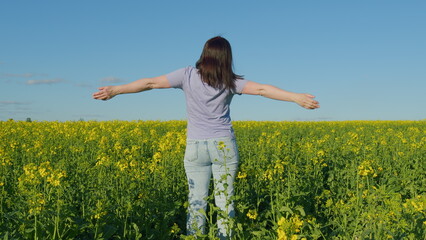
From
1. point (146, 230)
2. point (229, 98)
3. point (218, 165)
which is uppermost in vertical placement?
point (229, 98)

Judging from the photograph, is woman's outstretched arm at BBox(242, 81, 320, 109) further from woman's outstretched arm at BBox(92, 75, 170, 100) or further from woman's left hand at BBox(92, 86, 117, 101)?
woman's left hand at BBox(92, 86, 117, 101)

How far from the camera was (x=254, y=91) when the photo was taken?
12.2 ft

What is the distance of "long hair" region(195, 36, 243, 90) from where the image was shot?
3600 millimetres

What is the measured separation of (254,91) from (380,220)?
5.96 ft

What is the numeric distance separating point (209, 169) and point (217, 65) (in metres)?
1.05

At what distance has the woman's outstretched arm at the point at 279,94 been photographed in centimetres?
366

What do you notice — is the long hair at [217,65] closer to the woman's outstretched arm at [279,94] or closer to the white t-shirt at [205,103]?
the white t-shirt at [205,103]

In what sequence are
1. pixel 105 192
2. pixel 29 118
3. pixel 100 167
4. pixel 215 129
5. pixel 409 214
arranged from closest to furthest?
1. pixel 215 129
2. pixel 409 214
3. pixel 105 192
4. pixel 100 167
5. pixel 29 118

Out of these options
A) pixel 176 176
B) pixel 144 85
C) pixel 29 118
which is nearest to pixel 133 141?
pixel 176 176

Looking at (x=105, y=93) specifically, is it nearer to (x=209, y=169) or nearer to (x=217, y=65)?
(x=217, y=65)

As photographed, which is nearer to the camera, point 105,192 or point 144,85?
point 144,85

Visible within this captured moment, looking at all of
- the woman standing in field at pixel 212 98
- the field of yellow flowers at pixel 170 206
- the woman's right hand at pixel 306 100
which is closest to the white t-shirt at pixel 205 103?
the woman standing in field at pixel 212 98

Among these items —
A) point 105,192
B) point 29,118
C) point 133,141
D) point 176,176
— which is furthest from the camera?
point 29,118

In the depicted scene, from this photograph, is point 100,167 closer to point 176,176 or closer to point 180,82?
point 176,176
